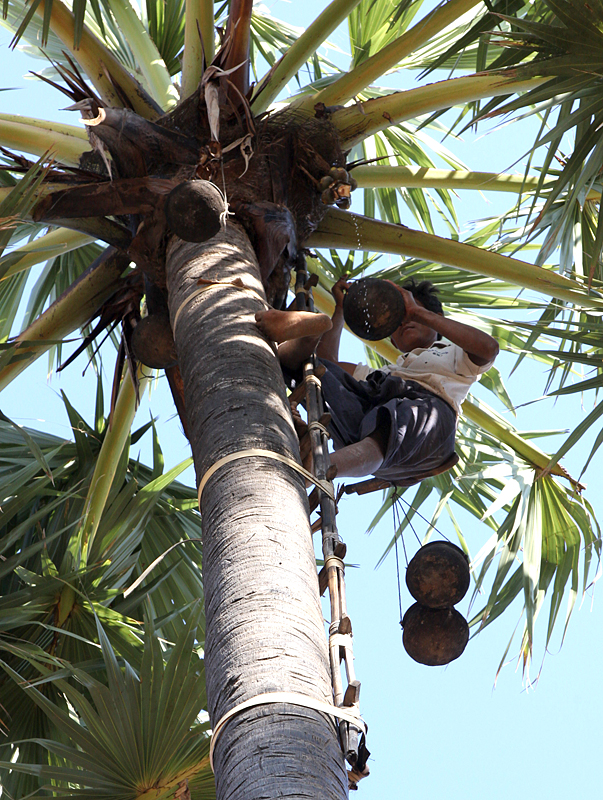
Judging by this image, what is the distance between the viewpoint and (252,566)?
2328 mm

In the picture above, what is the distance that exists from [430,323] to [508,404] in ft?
8.97

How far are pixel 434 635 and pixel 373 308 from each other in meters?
1.15

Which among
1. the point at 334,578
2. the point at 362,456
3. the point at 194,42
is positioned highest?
the point at 194,42

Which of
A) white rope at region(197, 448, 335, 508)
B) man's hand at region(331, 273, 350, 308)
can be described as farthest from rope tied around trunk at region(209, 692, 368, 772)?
man's hand at region(331, 273, 350, 308)

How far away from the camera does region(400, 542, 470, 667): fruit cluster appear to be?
→ 10.5ft

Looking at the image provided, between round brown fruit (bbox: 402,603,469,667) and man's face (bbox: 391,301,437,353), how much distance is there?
143cm

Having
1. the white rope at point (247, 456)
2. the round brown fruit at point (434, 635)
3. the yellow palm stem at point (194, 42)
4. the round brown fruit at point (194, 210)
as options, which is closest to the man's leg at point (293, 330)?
the round brown fruit at point (194, 210)

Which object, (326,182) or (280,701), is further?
(326,182)

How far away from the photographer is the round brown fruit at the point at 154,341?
3.82m

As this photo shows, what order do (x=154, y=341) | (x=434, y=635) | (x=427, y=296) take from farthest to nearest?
(x=427, y=296) → (x=154, y=341) → (x=434, y=635)

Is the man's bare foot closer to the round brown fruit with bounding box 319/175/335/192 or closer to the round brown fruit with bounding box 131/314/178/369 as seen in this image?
the round brown fruit with bounding box 131/314/178/369

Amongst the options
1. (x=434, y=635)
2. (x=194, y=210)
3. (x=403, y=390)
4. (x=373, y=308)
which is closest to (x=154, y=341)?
(x=194, y=210)

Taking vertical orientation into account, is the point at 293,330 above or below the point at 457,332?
below

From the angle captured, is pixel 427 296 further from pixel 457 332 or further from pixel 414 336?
pixel 457 332
